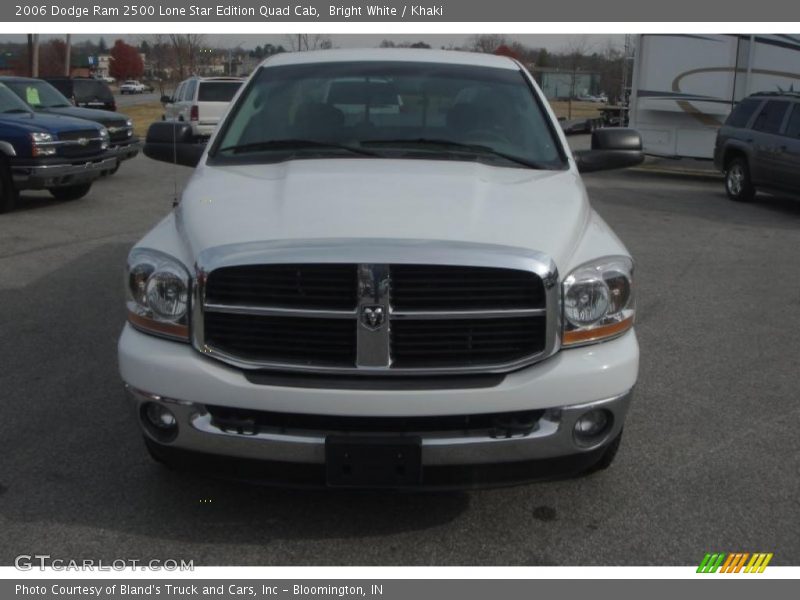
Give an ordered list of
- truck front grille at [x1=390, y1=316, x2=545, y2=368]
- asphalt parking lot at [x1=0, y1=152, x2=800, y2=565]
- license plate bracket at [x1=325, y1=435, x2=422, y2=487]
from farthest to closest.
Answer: asphalt parking lot at [x1=0, y1=152, x2=800, y2=565] → truck front grille at [x1=390, y1=316, x2=545, y2=368] → license plate bracket at [x1=325, y1=435, x2=422, y2=487]

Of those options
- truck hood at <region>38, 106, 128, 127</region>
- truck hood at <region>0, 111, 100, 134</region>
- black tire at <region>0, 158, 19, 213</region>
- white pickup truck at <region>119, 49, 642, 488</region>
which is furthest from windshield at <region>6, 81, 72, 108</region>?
white pickup truck at <region>119, 49, 642, 488</region>

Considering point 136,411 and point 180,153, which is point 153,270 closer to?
point 136,411

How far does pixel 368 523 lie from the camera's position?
143 inches

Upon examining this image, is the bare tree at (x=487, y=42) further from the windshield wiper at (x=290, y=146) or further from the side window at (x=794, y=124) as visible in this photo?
the windshield wiper at (x=290, y=146)

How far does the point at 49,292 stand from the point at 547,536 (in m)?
5.39

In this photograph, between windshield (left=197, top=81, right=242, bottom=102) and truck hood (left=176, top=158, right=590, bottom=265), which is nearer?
truck hood (left=176, top=158, right=590, bottom=265)

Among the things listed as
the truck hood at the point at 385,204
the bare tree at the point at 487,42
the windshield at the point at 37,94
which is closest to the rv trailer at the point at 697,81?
the bare tree at the point at 487,42

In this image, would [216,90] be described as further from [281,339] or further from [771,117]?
[281,339]

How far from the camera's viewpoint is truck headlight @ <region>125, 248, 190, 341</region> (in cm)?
333

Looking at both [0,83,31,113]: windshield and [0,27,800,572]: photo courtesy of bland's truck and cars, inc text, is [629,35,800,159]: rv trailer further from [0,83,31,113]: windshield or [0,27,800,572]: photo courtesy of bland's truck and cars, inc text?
[0,27,800,572]: photo courtesy of bland's truck and cars, inc text

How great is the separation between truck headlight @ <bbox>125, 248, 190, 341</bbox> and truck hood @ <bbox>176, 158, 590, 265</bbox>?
0.13 meters

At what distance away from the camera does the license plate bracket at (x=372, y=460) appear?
123 inches

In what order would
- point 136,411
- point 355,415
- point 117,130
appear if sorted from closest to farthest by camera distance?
point 355,415
point 136,411
point 117,130

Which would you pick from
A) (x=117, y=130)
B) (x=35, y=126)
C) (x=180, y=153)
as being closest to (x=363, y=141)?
(x=180, y=153)
